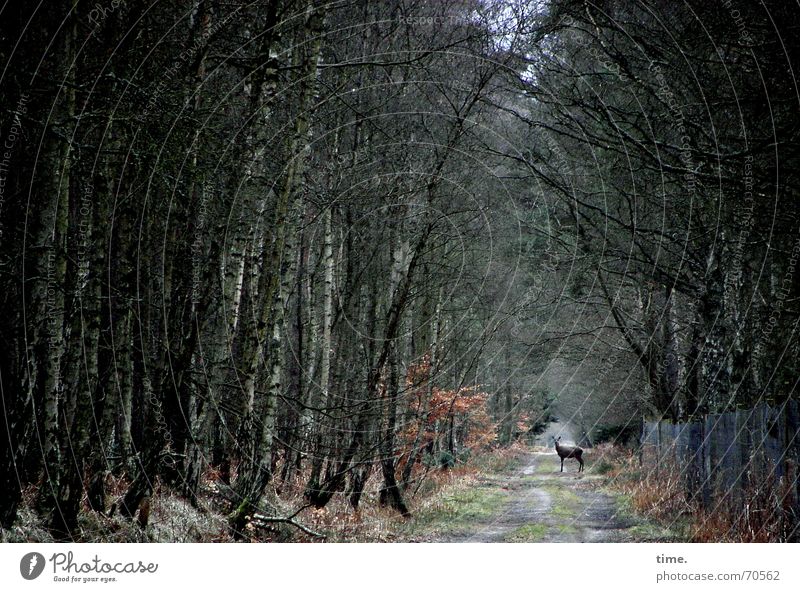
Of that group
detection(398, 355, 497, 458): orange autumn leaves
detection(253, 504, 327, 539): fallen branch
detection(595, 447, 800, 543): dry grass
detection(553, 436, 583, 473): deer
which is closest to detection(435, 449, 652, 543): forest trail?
detection(595, 447, 800, 543): dry grass

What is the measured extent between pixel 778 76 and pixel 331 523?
855cm

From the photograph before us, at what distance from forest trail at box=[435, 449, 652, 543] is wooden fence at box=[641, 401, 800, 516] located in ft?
4.20

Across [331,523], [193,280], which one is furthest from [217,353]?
[331,523]

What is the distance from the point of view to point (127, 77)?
948 centimetres

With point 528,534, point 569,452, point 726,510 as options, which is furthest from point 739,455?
point 569,452

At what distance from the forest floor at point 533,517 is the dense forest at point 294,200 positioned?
1.38m

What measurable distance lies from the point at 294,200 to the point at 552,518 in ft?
24.3

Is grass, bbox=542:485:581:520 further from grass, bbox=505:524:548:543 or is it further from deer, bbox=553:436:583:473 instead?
deer, bbox=553:436:583:473

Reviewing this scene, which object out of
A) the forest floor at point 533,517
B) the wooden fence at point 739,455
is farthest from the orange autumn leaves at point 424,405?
the wooden fence at point 739,455

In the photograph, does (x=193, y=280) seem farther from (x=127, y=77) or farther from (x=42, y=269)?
(x=42, y=269)

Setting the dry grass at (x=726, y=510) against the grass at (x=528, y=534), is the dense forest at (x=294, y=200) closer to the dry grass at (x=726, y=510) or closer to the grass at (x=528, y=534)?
the dry grass at (x=726, y=510)

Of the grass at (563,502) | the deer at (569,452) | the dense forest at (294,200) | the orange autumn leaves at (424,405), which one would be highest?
the dense forest at (294,200)

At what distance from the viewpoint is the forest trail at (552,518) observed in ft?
39.7

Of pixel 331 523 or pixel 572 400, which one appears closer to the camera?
pixel 331 523
